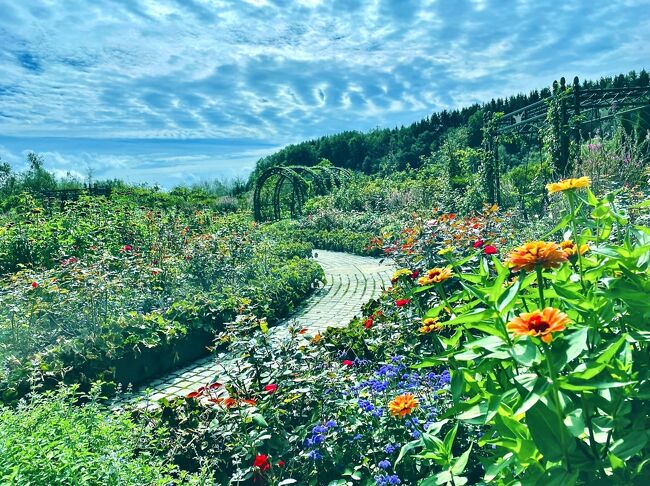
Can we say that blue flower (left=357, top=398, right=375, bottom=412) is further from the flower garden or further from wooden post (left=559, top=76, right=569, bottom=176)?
wooden post (left=559, top=76, right=569, bottom=176)

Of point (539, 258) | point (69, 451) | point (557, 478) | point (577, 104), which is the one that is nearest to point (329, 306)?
point (69, 451)

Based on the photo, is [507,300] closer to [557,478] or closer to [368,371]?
[557,478]

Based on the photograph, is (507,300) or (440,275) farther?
(440,275)

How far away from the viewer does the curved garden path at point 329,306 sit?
14.6 feet

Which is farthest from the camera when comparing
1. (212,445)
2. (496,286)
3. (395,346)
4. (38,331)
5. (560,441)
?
(38,331)

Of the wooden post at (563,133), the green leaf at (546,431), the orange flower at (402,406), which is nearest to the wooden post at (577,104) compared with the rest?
the wooden post at (563,133)

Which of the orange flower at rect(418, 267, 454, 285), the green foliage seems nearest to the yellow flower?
the orange flower at rect(418, 267, 454, 285)

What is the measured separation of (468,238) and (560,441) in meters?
4.16

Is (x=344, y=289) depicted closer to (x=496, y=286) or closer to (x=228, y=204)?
(x=496, y=286)

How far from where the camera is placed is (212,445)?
2602mm

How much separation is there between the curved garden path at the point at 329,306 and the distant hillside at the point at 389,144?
74.6ft

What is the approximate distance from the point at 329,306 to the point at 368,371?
12.0 ft

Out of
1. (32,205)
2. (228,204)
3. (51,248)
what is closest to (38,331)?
(51,248)

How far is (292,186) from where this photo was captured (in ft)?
70.4
